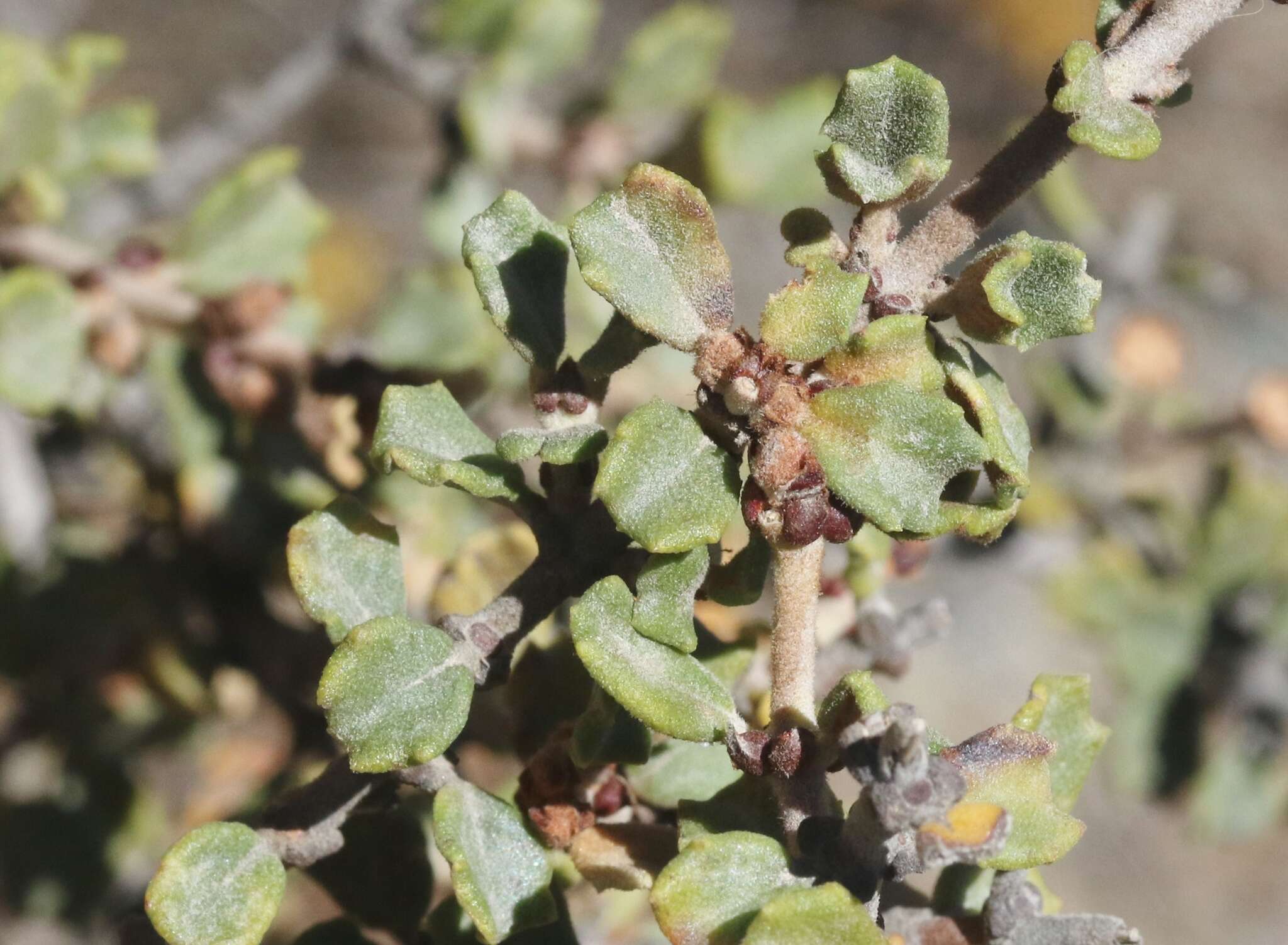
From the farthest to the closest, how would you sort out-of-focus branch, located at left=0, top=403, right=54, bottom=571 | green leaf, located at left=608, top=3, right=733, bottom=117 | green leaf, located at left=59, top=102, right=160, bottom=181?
1. out-of-focus branch, located at left=0, top=403, right=54, bottom=571
2. green leaf, located at left=608, top=3, right=733, bottom=117
3. green leaf, located at left=59, top=102, right=160, bottom=181

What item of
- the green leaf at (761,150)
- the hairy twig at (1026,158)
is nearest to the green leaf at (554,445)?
the hairy twig at (1026,158)

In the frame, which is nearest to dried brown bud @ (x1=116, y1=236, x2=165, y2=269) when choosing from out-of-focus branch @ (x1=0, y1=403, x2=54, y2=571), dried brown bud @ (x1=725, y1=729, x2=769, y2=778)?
out-of-focus branch @ (x1=0, y1=403, x2=54, y2=571)

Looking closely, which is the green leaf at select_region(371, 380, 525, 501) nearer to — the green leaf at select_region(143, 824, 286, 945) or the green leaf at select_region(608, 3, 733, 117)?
the green leaf at select_region(143, 824, 286, 945)

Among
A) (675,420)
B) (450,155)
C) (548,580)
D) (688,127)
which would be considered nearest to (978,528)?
(675,420)

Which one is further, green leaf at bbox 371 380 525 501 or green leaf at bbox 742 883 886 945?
green leaf at bbox 371 380 525 501

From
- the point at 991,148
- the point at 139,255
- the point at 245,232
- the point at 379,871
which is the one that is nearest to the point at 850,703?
the point at 379,871

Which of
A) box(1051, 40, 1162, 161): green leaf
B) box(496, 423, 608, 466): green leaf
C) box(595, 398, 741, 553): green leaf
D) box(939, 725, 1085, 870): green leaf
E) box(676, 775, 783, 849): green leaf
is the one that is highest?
box(1051, 40, 1162, 161): green leaf

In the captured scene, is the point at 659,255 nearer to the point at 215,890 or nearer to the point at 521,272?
the point at 521,272
